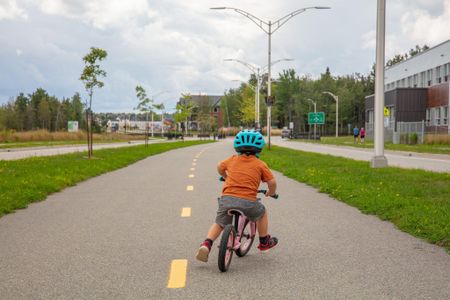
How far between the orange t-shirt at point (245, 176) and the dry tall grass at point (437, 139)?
138 feet

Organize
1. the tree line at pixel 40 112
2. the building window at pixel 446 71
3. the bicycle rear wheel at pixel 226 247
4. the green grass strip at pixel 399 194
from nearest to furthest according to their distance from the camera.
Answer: the bicycle rear wheel at pixel 226 247 → the green grass strip at pixel 399 194 → the building window at pixel 446 71 → the tree line at pixel 40 112

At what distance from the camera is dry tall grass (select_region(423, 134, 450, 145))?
44800mm

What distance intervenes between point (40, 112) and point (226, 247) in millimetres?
131768

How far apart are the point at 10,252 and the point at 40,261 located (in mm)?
709

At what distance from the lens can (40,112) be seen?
5113 inches

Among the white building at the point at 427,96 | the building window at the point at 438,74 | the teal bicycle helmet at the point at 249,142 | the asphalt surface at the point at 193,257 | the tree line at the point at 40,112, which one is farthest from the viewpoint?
the tree line at the point at 40,112

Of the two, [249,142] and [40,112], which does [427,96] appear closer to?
[249,142]

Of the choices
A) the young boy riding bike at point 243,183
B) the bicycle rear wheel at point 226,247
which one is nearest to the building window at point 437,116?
the young boy riding bike at point 243,183

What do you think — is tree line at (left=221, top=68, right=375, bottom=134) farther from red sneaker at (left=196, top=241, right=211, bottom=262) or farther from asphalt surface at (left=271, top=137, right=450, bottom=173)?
red sneaker at (left=196, top=241, right=211, bottom=262)

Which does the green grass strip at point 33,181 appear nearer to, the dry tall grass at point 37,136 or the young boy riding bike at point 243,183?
the young boy riding bike at point 243,183

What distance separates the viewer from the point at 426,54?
207ft

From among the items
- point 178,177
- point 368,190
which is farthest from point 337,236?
point 178,177

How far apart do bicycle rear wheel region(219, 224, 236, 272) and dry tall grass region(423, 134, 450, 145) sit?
42583 mm

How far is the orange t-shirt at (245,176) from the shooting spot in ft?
19.1
